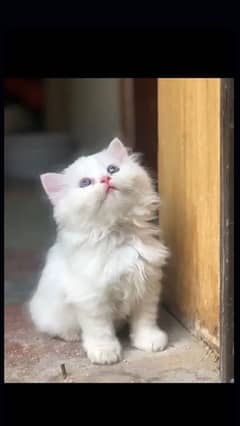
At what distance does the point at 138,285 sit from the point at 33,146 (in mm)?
3621

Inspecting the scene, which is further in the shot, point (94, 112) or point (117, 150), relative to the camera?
point (94, 112)

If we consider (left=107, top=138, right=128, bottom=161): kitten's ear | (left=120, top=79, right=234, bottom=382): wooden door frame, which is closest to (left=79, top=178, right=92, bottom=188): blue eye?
(left=107, top=138, right=128, bottom=161): kitten's ear

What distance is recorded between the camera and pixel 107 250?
1753mm

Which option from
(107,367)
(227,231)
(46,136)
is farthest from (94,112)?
(227,231)

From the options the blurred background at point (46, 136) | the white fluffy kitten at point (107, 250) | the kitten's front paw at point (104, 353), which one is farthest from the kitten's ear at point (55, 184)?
the blurred background at point (46, 136)

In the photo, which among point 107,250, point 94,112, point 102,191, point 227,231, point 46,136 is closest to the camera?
point 227,231

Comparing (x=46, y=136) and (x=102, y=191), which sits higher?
(x=102, y=191)

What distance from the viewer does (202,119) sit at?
5.95 feet

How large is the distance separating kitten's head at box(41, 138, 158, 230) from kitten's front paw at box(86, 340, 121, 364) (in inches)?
13.0

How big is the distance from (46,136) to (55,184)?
12.5 ft

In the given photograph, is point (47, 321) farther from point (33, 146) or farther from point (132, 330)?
point (33, 146)

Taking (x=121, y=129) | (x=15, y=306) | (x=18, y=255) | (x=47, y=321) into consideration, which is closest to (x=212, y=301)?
(x=47, y=321)

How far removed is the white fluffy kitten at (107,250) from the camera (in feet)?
5.59

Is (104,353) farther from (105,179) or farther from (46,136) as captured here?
(46,136)
